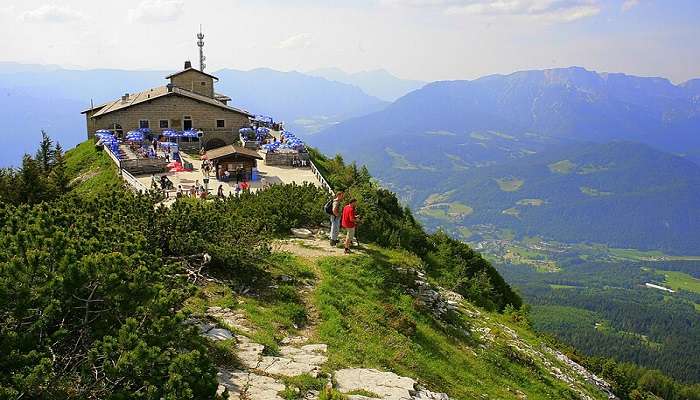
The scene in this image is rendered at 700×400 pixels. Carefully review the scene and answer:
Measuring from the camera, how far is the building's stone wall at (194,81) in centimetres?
5991

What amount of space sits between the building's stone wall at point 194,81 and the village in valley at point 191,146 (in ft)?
25.8

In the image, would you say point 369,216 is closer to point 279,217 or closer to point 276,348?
point 279,217

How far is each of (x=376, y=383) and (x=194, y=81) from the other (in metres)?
56.2

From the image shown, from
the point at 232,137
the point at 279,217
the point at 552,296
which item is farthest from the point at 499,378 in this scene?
the point at 552,296

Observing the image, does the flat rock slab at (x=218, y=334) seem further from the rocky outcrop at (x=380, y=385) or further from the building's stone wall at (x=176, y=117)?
the building's stone wall at (x=176, y=117)

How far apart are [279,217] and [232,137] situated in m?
32.2

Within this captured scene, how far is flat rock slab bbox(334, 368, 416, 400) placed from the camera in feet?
31.8

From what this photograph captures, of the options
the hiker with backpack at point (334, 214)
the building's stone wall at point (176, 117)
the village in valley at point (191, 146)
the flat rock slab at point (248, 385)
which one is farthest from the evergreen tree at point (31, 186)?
the building's stone wall at point (176, 117)

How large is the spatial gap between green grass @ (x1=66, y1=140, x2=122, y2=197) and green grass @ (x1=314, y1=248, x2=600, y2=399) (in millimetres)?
21829

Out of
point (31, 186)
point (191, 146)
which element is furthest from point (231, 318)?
point (191, 146)

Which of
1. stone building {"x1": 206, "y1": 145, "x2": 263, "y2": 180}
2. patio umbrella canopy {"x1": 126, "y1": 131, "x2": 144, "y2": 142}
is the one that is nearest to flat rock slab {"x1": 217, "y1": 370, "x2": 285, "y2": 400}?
stone building {"x1": 206, "y1": 145, "x2": 263, "y2": 180}

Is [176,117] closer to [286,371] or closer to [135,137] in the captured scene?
[135,137]

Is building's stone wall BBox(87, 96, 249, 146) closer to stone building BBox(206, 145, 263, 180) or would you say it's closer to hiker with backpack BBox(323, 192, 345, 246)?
stone building BBox(206, 145, 263, 180)

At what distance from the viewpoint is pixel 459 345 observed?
50.5 ft
